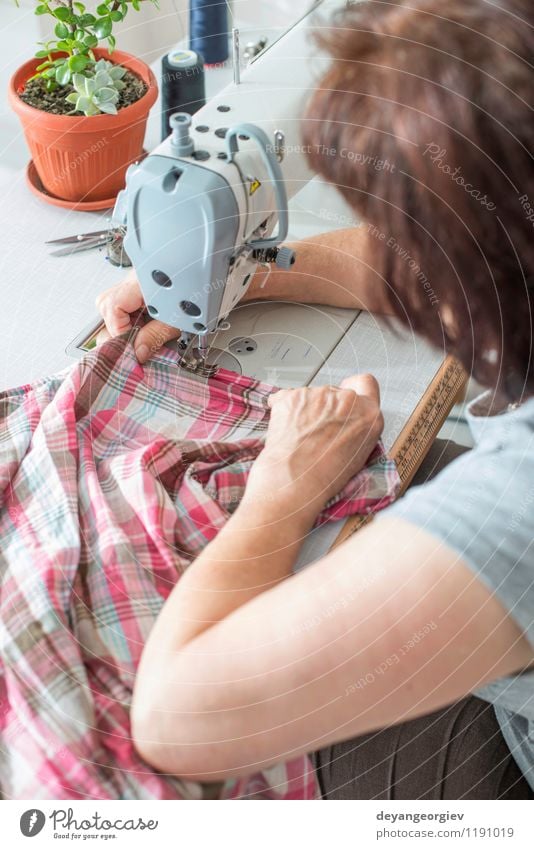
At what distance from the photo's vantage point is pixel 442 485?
68 cm

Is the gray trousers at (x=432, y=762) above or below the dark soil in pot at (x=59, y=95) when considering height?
below

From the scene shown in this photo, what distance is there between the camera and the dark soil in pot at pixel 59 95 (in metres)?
1.21

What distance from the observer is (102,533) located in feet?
2.60

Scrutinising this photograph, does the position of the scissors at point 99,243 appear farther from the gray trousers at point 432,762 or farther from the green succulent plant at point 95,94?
the gray trousers at point 432,762

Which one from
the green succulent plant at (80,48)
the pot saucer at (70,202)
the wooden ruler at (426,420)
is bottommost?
the wooden ruler at (426,420)

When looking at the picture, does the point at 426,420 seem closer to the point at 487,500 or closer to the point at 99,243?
the point at 487,500

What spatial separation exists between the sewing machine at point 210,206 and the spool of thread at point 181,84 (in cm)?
37

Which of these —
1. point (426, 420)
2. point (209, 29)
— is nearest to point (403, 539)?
point (426, 420)

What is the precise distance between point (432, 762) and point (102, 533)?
383mm

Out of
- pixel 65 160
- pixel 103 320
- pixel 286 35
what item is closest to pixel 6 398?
pixel 103 320

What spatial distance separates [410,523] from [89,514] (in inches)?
12.0

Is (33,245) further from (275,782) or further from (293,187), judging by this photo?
(275,782)

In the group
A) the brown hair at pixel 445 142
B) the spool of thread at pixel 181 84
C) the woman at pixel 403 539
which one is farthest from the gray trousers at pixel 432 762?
the spool of thread at pixel 181 84

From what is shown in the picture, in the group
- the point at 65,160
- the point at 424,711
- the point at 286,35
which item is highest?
the point at 286,35
